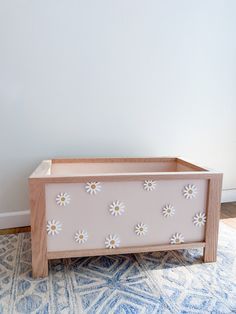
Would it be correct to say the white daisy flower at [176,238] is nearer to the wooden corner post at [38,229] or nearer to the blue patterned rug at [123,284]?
the blue patterned rug at [123,284]

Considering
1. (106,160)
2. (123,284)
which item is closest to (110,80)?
(106,160)

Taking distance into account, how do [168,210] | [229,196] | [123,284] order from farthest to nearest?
1. [229,196]
2. [168,210]
3. [123,284]

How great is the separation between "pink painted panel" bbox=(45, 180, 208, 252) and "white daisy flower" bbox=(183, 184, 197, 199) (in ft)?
0.05

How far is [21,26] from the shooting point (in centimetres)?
142

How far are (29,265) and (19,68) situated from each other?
0.99 meters

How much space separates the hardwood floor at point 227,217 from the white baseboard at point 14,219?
0.09 feet

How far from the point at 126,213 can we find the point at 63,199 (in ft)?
0.87

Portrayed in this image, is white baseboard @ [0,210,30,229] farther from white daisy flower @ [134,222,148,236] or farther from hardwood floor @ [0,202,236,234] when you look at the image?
white daisy flower @ [134,222,148,236]

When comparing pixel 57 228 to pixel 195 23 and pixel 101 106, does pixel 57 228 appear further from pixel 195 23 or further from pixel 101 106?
pixel 195 23

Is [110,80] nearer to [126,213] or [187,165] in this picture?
[187,165]

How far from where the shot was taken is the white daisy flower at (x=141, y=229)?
45.5 inches

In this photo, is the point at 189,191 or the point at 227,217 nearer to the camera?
the point at 189,191

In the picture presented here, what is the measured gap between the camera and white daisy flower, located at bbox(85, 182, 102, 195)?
109cm

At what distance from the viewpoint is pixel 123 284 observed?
1.07m
